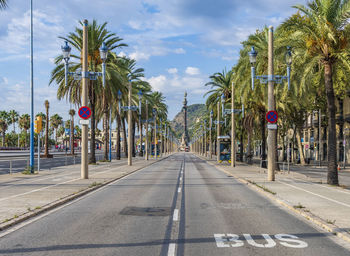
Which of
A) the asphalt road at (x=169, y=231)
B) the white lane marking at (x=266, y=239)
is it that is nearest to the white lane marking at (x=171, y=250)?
the asphalt road at (x=169, y=231)

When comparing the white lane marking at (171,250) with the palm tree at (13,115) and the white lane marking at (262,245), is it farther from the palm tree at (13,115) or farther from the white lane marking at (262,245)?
the palm tree at (13,115)

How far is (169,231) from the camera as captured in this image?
795 cm

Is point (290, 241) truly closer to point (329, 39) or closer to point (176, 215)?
point (176, 215)

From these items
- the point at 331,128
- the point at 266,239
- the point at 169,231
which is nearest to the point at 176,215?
the point at 169,231

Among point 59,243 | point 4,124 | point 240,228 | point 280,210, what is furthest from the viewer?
point 4,124

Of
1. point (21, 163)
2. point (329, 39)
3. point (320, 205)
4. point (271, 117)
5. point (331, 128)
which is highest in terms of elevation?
point (329, 39)

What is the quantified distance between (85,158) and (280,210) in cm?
1165

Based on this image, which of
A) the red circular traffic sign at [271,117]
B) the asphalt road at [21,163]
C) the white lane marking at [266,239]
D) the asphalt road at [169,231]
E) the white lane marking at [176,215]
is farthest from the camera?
the asphalt road at [21,163]

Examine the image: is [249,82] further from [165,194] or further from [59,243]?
[59,243]

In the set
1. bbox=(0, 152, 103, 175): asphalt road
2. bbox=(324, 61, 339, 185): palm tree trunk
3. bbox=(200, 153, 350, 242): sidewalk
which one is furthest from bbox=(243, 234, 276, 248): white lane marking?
bbox=(0, 152, 103, 175): asphalt road


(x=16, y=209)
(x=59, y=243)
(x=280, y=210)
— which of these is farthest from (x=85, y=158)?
(x=59, y=243)

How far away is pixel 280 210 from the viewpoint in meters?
10.8

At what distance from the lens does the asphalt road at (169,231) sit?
21.5 feet

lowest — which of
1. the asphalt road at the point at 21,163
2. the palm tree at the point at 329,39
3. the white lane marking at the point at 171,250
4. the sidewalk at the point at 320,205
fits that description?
the asphalt road at the point at 21,163
